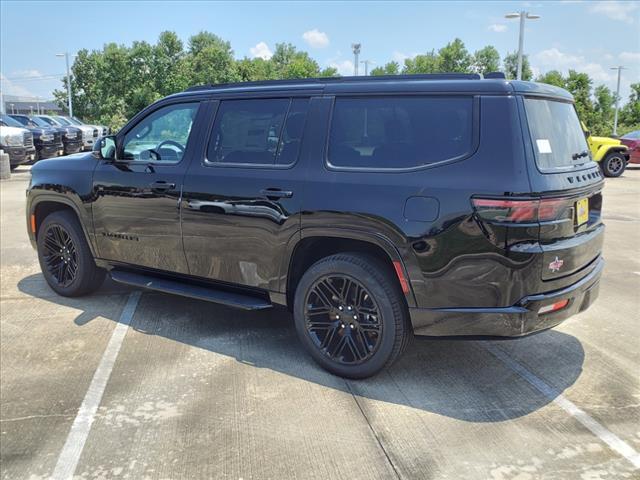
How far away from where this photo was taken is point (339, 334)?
379 cm

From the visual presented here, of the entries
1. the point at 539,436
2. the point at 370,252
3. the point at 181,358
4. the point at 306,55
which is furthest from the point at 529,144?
the point at 306,55

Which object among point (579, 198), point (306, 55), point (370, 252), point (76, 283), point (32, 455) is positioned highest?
point (306, 55)

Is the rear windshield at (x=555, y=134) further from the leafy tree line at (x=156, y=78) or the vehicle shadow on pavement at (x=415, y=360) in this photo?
the leafy tree line at (x=156, y=78)

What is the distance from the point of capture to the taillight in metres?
3.04

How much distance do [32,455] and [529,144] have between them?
3168 millimetres

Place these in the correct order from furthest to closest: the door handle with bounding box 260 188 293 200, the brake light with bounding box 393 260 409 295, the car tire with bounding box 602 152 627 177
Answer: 1. the car tire with bounding box 602 152 627 177
2. the door handle with bounding box 260 188 293 200
3. the brake light with bounding box 393 260 409 295

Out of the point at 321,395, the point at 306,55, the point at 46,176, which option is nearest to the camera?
the point at 321,395

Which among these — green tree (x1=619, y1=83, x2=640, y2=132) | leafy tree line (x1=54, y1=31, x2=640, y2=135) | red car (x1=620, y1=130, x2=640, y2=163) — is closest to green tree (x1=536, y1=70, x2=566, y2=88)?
leafy tree line (x1=54, y1=31, x2=640, y2=135)

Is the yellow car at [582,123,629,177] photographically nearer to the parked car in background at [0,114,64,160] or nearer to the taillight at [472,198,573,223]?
the taillight at [472,198,573,223]

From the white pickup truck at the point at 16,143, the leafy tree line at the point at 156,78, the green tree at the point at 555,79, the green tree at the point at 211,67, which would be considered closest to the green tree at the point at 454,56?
the leafy tree line at the point at 156,78

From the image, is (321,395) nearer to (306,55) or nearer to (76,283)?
(76,283)

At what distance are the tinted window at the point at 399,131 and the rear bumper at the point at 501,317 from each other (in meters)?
0.90

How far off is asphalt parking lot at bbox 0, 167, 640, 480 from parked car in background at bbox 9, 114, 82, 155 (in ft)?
60.4

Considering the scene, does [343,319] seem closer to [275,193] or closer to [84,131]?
[275,193]
